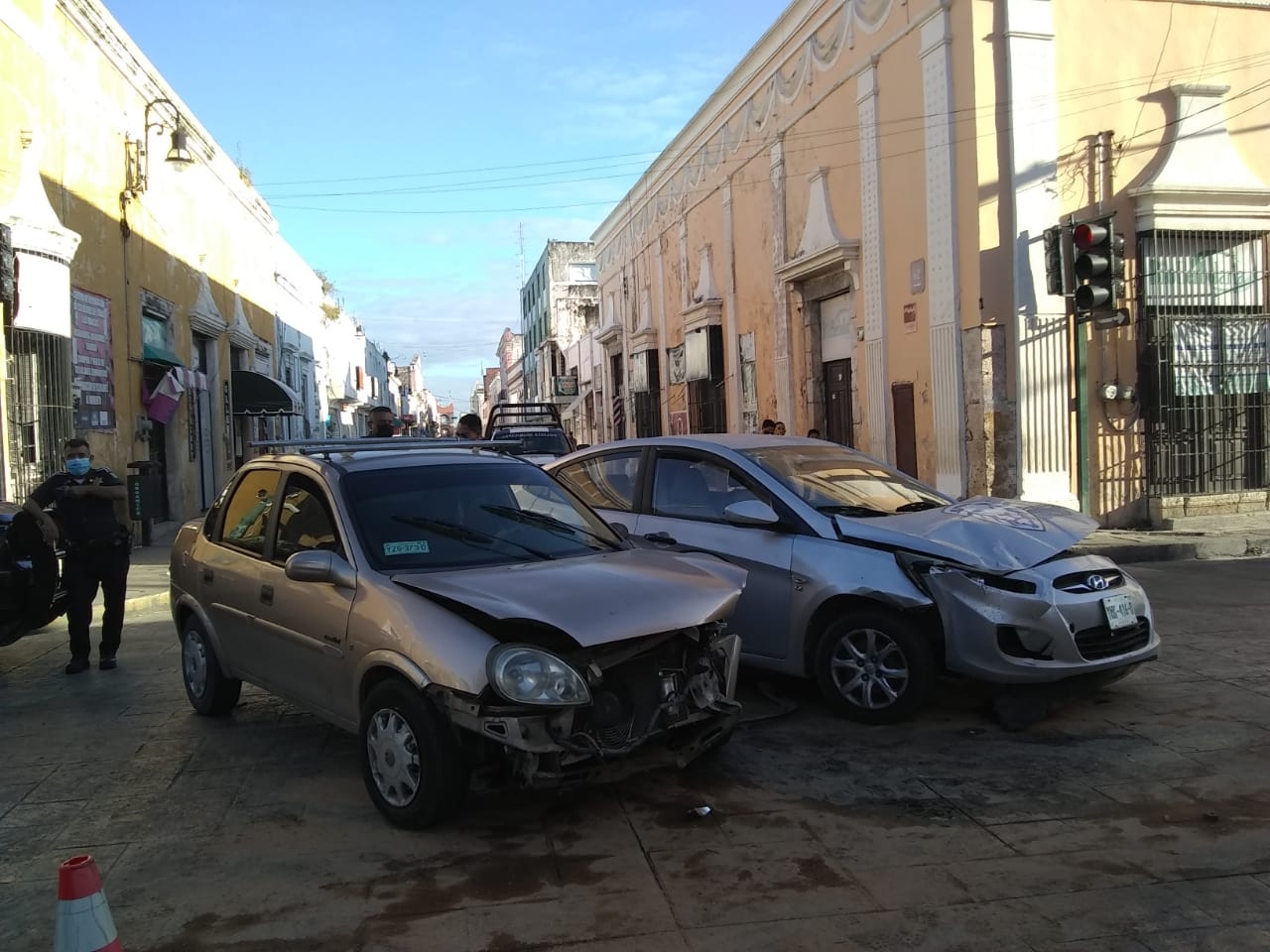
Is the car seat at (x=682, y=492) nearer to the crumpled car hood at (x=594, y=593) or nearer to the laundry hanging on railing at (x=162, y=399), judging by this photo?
the crumpled car hood at (x=594, y=593)

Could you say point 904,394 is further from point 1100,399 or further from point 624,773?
point 624,773

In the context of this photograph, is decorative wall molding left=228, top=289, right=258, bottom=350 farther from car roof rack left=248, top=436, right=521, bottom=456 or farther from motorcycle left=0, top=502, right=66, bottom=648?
car roof rack left=248, top=436, right=521, bottom=456

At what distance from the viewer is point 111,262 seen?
15.4m

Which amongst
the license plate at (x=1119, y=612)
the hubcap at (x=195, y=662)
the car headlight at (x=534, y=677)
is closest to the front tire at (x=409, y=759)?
the car headlight at (x=534, y=677)

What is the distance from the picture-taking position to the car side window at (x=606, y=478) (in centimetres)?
695

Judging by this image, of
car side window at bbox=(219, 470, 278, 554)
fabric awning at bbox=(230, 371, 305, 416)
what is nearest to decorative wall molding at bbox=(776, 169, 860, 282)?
car side window at bbox=(219, 470, 278, 554)

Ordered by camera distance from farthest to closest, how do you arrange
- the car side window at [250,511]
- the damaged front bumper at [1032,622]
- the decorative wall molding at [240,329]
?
the decorative wall molding at [240,329] → the car side window at [250,511] → the damaged front bumper at [1032,622]

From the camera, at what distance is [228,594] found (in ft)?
18.2

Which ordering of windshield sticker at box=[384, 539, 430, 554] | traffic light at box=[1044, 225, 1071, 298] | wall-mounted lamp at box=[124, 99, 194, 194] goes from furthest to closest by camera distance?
wall-mounted lamp at box=[124, 99, 194, 194] → traffic light at box=[1044, 225, 1071, 298] → windshield sticker at box=[384, 539, 430, 554]

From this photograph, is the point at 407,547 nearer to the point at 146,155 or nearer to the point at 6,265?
the point at 6,265

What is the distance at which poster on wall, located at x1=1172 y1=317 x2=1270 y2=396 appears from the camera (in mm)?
13117

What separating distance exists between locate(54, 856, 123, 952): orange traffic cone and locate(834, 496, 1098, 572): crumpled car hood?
4.07m

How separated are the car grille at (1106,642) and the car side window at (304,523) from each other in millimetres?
3779

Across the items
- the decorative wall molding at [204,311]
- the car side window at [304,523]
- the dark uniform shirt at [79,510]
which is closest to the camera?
the car side window at [304,523]
